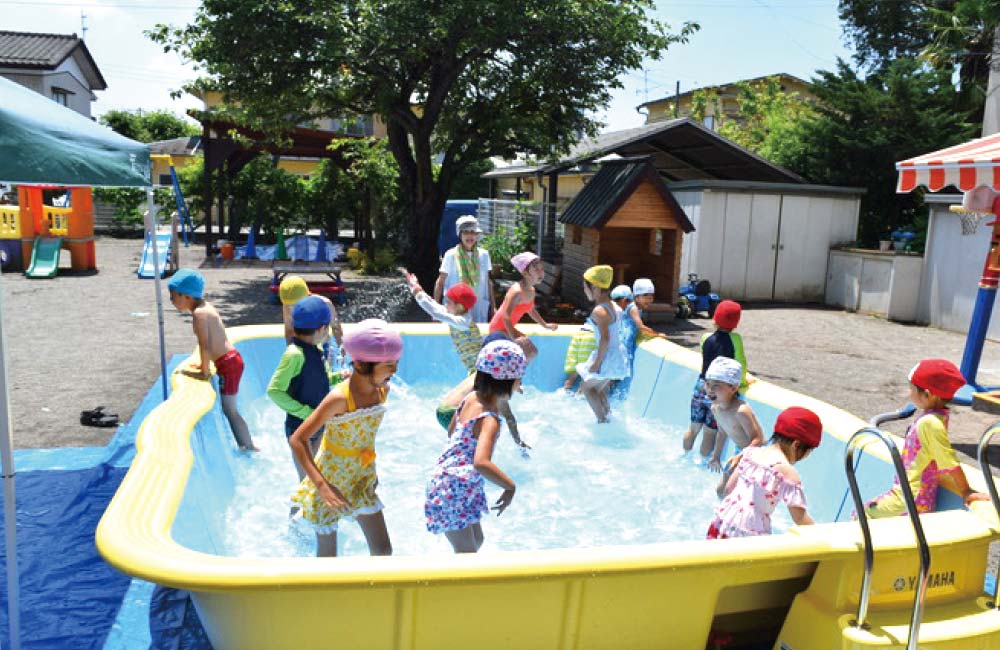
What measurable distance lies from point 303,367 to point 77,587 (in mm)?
1654

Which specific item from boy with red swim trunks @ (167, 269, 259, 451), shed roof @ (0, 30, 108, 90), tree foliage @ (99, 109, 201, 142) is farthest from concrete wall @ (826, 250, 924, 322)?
tree foliage @ (99, 109, 201, 142)

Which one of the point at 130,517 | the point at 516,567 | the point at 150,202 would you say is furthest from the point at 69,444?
the point at 516,567

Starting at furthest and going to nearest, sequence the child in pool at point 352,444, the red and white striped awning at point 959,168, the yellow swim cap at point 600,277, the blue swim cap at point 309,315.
→ the red and white striped awning at point 959,168
the yellow swim cap at point 600,277
the blue swim cap at point 309,315
the child in pool at point 352,444

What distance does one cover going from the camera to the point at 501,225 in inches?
754

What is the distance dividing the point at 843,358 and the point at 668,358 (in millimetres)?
4745

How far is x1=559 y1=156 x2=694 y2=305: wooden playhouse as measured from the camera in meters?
13.0

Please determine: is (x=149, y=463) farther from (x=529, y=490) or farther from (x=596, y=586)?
(x=529, y=490)

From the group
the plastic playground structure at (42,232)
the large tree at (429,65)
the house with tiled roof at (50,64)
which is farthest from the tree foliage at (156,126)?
the large tree at (429,65)

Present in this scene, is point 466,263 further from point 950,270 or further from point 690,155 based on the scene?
point 690,155

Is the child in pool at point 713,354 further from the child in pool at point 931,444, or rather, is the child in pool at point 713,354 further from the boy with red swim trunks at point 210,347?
the boy with red swim trunks at point 210,347

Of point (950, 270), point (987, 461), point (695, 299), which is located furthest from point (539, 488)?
point (950, 270)

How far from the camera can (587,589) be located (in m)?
3.19

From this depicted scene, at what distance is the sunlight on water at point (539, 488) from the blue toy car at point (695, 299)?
253 inches

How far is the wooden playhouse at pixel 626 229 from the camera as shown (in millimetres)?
12977
